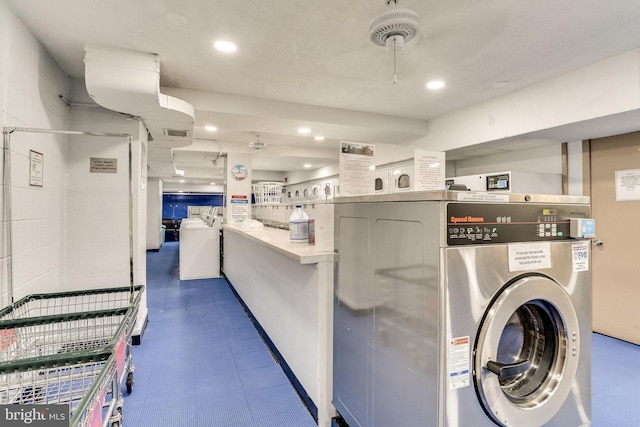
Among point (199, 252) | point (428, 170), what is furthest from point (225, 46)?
point (199, 252)

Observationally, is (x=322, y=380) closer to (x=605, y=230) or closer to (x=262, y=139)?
(x=605, y=230)

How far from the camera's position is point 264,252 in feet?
10.7

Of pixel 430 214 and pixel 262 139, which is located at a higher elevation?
pixel 262 139

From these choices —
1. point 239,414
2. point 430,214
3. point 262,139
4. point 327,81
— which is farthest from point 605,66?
point 262,139

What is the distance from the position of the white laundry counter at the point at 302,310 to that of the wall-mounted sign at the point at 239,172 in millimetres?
3245

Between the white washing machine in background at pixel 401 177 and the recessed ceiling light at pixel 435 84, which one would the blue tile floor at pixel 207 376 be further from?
the recessed ceiling light at pixel 435 84

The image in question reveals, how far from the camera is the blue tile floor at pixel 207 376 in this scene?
6.77ft

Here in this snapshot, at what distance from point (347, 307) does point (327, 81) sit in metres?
2.40

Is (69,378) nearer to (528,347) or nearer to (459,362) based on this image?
(459,362)

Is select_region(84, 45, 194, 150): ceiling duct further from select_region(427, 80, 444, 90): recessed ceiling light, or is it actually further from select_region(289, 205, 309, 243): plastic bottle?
select_region(427, 80, 444, 90): recessed ceiling light

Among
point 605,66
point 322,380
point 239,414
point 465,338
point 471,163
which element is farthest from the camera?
point 471,163

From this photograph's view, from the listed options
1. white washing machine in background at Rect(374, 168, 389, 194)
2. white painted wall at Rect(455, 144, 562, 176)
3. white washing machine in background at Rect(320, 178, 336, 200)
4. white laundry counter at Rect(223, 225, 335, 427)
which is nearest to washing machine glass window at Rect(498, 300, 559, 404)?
white laundry counter at Rect(223, 225, 335, 427)

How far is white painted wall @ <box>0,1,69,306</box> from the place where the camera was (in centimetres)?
196

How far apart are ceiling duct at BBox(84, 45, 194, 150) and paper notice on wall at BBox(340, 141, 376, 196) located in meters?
1.75
